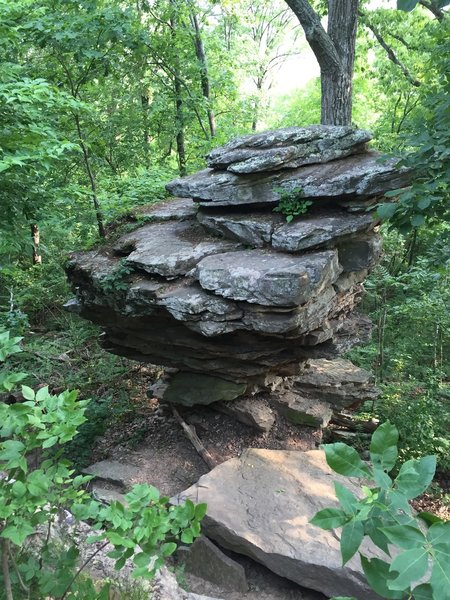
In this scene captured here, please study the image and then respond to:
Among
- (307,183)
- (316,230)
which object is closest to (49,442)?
(316,230)

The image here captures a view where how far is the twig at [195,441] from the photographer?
5.99m

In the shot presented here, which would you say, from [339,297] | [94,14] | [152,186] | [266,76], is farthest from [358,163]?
[266,76]

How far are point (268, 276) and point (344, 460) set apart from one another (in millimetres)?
3370

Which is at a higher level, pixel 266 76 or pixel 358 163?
pixel 266 76

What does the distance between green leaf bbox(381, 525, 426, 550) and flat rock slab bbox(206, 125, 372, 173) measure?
15.3 feet

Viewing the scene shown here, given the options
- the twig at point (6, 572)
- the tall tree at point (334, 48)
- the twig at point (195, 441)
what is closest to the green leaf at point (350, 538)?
the twig at point (6, 572)

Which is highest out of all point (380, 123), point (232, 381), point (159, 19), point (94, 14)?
point (159, 19)

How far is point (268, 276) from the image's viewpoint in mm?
4613

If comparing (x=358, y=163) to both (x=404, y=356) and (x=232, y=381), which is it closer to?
(x=232, y=381)

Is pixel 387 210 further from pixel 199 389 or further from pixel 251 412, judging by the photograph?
pixel 199 389

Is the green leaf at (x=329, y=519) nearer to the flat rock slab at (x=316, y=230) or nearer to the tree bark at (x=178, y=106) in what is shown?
the flat rock slab at (x=316, y=230)

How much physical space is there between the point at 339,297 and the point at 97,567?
164 inches

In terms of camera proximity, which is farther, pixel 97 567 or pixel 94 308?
pixel 94 308

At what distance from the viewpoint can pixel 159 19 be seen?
415 inches
